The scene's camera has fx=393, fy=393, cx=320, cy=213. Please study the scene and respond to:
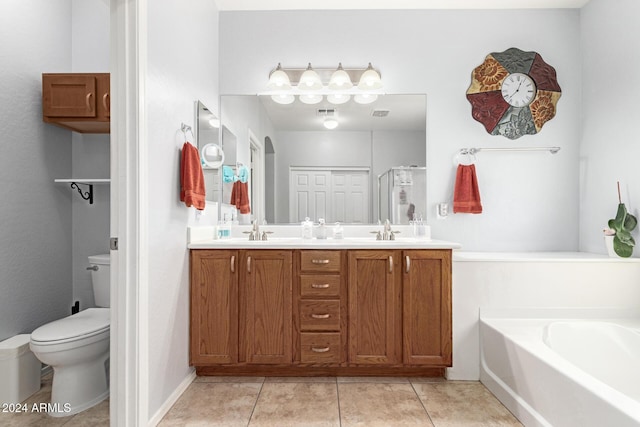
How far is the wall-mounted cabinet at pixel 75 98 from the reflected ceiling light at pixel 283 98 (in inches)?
44.4

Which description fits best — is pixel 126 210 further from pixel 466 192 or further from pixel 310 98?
pixel 466 192

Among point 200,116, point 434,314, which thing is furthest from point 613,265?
point 200,116

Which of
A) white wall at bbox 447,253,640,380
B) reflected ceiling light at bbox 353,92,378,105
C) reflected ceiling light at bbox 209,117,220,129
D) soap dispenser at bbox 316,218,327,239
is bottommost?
white wall at bbox 447,253,640,380

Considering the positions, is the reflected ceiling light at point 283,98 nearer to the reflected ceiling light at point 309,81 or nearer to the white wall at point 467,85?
the reflected ceiling light at point 309,81

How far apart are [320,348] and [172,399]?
853 mm

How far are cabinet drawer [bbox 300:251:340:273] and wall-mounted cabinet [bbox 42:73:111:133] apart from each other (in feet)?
5.05

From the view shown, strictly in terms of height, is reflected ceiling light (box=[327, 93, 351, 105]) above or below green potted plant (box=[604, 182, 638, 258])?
above

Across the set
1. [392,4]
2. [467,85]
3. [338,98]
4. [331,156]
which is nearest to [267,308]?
[331,156]

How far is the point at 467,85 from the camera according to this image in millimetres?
2969

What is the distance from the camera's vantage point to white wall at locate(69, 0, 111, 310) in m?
2.81

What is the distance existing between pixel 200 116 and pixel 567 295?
2554 millimetres

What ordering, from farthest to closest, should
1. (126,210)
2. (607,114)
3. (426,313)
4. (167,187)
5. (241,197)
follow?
(241,197) → (607,114) → (426,313) → (167,187) → (126,210)

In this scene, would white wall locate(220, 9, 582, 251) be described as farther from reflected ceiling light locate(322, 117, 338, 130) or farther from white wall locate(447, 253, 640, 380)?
white wall locate(447, 253, 640, 380)

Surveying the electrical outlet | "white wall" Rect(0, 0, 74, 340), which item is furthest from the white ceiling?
the electrical outlet
